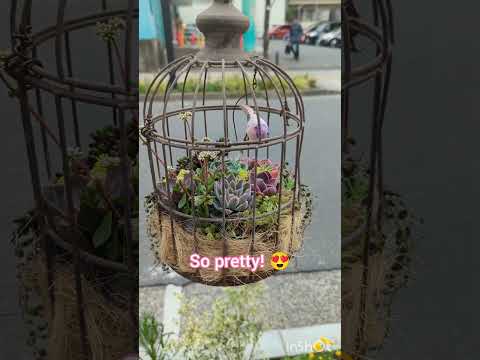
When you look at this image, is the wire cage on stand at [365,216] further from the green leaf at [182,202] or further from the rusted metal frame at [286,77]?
the green leaf at [182,202]

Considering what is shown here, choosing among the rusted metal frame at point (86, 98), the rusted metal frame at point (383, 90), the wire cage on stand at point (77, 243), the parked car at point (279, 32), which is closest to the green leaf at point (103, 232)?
the wire cage on stand at point (77, 243)

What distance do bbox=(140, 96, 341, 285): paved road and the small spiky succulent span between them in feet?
0.43

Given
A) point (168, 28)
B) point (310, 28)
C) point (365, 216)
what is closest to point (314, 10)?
point (310, 28)

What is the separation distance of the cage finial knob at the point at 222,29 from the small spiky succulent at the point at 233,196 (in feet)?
0.79

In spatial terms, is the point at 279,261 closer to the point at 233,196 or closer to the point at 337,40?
the point at 233,196

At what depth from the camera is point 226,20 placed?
78cm

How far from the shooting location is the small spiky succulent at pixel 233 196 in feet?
2.89

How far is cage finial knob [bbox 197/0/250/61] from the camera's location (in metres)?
0.78

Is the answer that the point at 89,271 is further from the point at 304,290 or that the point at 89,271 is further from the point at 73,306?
the point at 304,290

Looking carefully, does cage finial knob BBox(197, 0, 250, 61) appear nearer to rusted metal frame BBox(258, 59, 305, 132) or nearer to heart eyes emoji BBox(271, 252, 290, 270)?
rusted metal frame BBox(258, 59, 305, 132)

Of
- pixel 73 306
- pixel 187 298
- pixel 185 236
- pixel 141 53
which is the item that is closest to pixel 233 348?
pixel 187 298

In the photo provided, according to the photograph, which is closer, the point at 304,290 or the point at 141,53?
the point at 141,53

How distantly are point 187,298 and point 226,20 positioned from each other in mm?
557

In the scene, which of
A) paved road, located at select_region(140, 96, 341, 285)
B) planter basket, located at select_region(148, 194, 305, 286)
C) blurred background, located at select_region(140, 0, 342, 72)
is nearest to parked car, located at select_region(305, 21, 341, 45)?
blurred background, located at select_region(140, 0, 342, 72)
